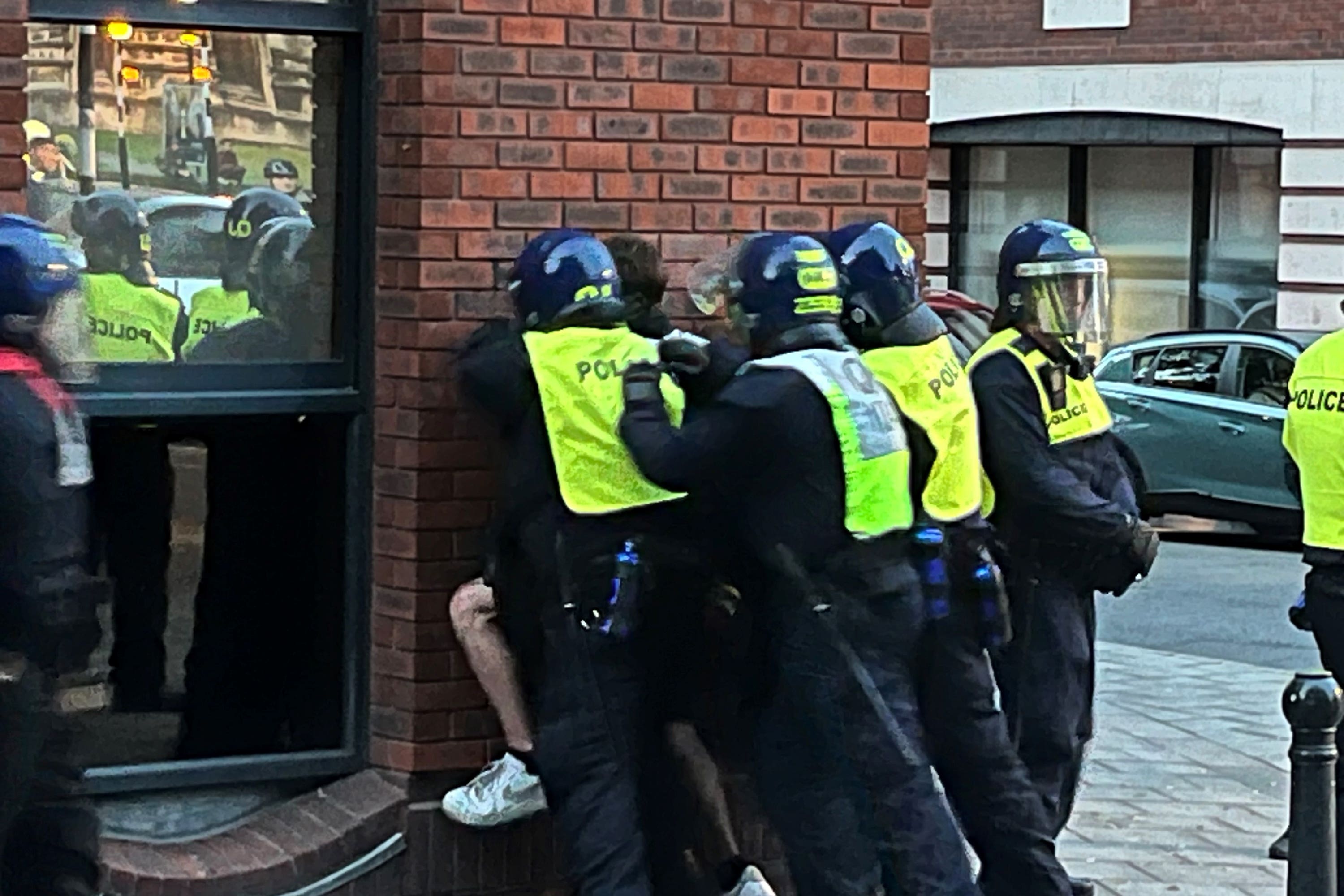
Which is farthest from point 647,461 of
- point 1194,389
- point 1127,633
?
point 1194,389

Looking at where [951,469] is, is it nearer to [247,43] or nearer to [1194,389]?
[247,43]

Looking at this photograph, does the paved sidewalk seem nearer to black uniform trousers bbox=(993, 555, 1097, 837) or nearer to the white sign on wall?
black uniform trousers bbox=(993, 555, 1097, 837)

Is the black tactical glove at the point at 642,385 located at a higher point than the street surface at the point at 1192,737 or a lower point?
higher

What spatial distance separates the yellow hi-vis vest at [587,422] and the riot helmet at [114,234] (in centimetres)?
114

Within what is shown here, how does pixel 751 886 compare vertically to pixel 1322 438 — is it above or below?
below

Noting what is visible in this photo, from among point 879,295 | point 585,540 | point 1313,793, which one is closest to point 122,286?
point 585,540

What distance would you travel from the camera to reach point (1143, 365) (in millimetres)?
17219

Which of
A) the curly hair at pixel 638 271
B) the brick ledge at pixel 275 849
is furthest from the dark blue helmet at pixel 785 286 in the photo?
the brick ledge at pixel 275 849

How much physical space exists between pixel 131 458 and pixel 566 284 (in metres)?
1.27

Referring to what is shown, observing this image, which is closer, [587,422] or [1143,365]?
[587,422]

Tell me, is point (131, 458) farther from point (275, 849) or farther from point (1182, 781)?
point (1182, 781)

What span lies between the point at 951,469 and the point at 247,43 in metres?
2.19

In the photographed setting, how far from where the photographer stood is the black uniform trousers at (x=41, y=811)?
17.4 ft

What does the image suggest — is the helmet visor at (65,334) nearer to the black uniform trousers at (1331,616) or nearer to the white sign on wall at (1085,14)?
the black uniform trousers at (1331,616)
